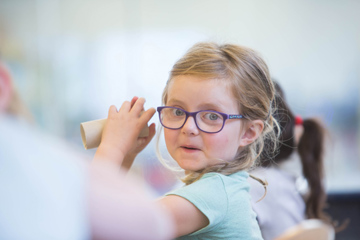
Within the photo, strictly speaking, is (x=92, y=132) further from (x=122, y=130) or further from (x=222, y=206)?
(x=222, y=206)

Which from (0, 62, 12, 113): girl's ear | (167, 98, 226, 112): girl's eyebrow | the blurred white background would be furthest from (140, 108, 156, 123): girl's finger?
the blurred white background

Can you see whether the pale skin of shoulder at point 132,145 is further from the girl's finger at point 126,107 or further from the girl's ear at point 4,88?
the girl's ear at point 4,88

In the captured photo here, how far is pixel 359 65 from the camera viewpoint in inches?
130

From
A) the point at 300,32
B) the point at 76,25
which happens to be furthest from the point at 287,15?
the point at 76,25

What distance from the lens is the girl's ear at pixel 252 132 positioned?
0.97m

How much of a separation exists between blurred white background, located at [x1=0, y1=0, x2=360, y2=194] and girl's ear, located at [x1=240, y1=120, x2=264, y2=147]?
2032 millimetres

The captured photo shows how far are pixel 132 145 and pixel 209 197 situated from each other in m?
0.24

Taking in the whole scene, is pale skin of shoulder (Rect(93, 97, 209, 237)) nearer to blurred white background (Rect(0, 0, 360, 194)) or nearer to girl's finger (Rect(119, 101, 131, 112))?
girl's finger (Rect(119, 101, 131, 112))

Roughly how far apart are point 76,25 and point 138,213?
3.40 m

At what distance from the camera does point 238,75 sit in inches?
36.8

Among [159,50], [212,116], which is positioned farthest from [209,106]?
[159,50]

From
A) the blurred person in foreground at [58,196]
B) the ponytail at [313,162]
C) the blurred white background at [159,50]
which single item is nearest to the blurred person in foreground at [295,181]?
the ponytail at [313,162]

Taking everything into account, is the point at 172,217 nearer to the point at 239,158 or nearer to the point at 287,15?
the point at 239,158

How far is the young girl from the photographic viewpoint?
84 cm
